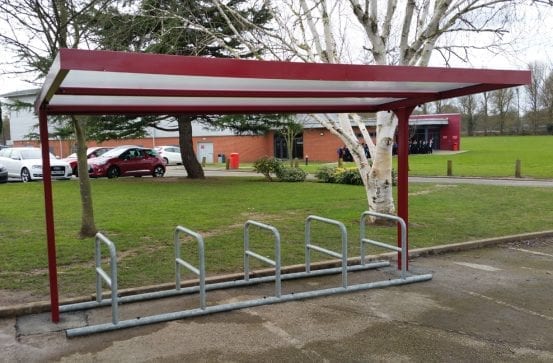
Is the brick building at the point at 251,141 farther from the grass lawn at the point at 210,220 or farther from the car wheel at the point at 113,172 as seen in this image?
the grass lawn at the point at 210,220

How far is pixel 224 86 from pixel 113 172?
19474 millimetres

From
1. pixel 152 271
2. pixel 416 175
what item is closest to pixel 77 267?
pixel 152 271

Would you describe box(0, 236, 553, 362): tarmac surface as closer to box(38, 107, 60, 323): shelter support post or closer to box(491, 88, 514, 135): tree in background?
box(38, 107, 60, 323): shelter support post

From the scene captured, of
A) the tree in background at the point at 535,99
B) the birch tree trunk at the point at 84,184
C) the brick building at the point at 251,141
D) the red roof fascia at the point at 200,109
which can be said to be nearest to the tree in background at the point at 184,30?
the birch tree trunk at the point at 84,184

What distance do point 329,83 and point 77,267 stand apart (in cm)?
425

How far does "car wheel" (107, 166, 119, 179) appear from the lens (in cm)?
2323

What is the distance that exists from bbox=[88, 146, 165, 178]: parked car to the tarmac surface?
18.1 meters

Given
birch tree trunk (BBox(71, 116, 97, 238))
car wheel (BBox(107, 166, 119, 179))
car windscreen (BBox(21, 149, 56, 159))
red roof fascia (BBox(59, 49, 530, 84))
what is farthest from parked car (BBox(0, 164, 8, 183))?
red roof fascia (BBox(59, 49, 530, 84))

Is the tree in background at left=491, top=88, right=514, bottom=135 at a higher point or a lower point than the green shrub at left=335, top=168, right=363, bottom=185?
higher

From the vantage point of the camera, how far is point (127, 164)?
2373cm

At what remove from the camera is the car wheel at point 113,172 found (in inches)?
915

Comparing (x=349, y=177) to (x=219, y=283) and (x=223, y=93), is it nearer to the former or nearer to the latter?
(x=219, y=283)

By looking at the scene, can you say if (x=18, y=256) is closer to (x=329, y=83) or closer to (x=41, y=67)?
(x=41, y=67)

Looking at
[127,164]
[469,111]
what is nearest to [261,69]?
[127,164]
